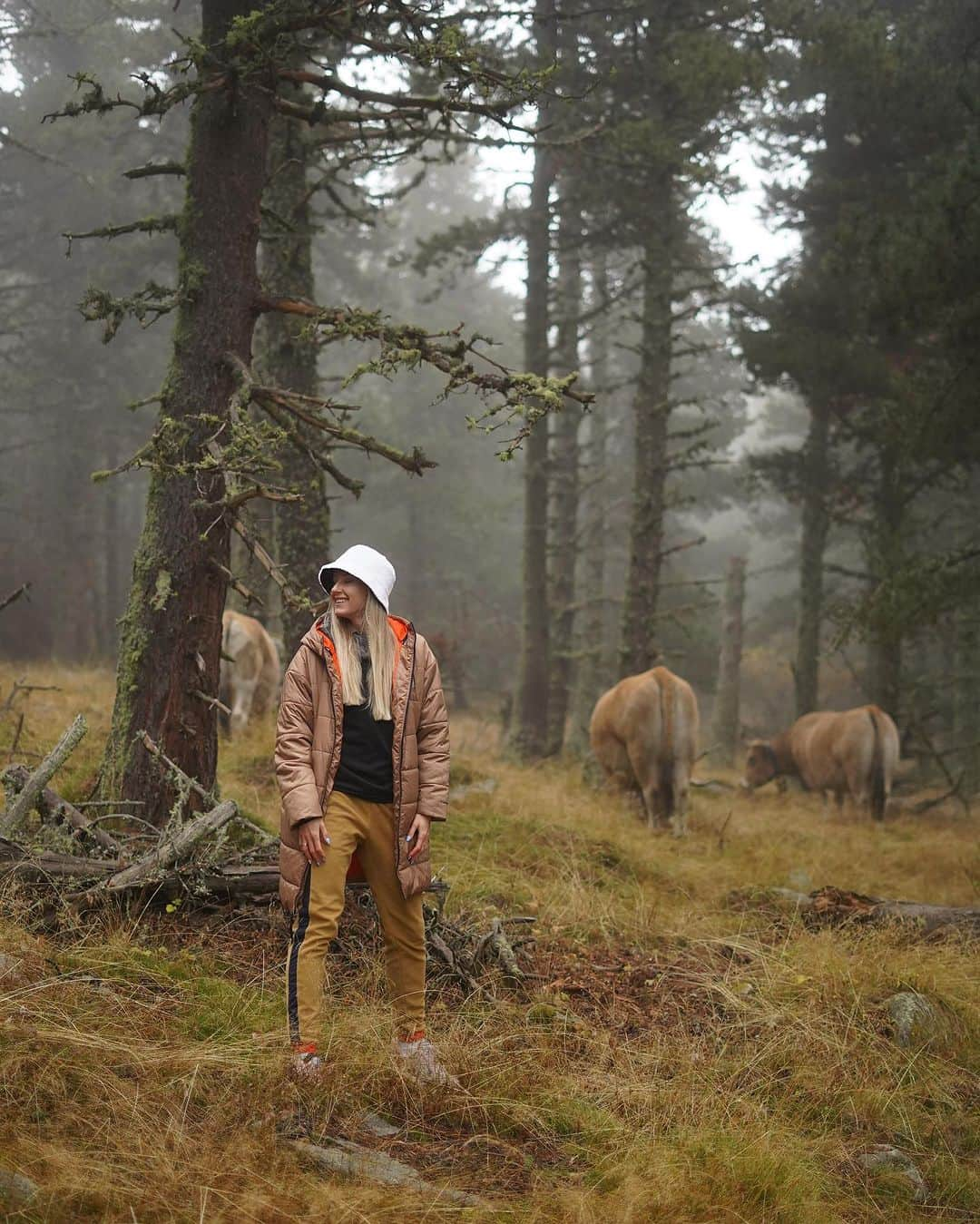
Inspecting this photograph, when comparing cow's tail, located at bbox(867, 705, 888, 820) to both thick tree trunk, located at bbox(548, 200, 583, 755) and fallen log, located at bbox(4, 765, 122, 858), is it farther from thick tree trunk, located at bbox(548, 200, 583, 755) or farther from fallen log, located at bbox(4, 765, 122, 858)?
fallen log, located at bbox(4, 765, 122, 858)

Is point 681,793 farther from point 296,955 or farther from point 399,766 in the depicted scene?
point 296,955

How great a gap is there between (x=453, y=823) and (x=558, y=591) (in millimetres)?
10011

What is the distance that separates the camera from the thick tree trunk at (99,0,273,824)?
20.0 feet

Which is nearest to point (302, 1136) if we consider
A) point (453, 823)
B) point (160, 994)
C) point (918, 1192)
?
point (160, 994)

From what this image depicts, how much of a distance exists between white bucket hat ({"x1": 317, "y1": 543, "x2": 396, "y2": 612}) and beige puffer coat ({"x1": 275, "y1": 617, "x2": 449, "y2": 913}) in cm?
22

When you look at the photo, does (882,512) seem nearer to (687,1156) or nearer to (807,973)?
(807,973)

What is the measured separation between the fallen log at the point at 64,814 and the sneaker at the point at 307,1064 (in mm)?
1824

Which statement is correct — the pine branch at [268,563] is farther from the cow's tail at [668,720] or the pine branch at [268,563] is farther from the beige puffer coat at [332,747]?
the cow's tail at [668,720]

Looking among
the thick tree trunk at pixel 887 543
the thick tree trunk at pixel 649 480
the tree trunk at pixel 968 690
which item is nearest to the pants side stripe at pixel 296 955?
the thick tree trunk at pixel 649 480

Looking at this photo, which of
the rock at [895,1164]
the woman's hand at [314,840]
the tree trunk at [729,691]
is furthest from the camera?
the tree trunk at [729,691]

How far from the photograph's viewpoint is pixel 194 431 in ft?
20.1

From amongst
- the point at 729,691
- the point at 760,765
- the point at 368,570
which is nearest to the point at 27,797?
the point at 368,570

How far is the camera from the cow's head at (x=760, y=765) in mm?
16547

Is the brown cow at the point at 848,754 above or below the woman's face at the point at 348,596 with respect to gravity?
below
